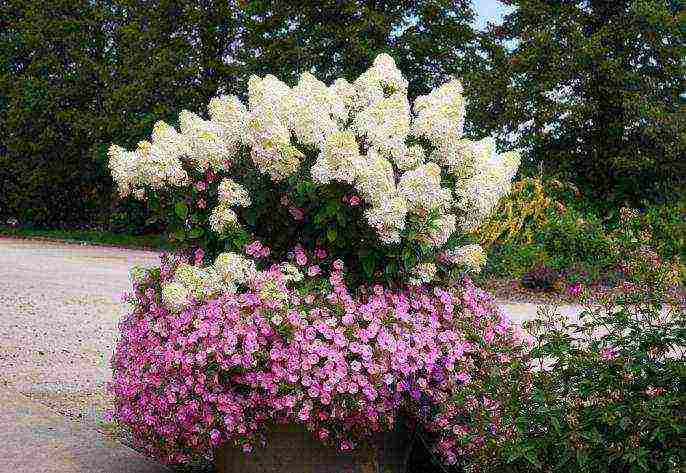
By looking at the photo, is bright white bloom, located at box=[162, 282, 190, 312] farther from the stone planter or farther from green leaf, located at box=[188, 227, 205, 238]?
the stone planter

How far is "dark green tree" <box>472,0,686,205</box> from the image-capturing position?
15.4 metres

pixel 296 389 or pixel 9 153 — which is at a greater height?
pixel 9 153

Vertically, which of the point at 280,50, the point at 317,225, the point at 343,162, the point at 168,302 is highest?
the point at 280,50

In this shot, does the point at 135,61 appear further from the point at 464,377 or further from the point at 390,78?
the point at 464,377

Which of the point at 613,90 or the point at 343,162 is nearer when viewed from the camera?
the point at 343,162

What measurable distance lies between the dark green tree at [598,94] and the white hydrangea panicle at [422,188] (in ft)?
40.7

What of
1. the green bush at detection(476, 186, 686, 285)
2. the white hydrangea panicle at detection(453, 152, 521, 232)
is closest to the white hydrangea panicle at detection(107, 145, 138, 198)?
the white hydrangea panicle at detection(453, 152, 521, 232)

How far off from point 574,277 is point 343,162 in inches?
345

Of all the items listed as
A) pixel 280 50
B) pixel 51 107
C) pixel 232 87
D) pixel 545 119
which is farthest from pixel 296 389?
pixel 51 107

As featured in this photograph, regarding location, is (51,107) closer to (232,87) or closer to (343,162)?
(232,87)

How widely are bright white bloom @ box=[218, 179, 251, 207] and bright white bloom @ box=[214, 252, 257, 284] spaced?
20cm

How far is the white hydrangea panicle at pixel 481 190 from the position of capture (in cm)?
365

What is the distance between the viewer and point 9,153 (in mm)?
21562

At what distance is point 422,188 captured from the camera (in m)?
3.41
